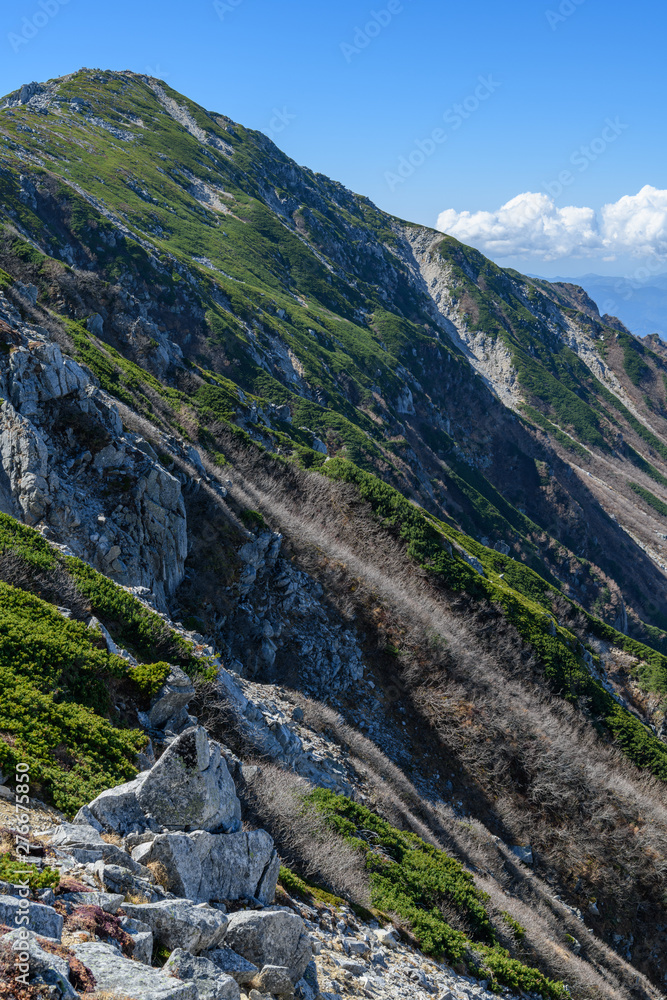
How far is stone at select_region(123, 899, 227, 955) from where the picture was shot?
252 inches

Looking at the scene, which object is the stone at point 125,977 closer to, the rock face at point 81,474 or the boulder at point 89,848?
the boulder at point 89,848

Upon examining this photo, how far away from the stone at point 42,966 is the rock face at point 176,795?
3330 millimetres

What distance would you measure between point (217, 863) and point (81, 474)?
50.2 feet

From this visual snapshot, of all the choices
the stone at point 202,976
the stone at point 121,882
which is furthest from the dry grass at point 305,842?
the stone at point 202,976

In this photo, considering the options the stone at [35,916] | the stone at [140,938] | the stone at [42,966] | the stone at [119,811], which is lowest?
the stone at [119,811]

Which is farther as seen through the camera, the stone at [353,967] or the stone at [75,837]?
the stone at [353,967]

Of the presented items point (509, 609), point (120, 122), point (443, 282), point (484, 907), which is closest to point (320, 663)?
point (484, 907)

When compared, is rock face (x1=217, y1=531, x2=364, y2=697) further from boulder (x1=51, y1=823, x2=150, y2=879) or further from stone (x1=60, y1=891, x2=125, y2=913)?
stone (x1=60, y1=891, x2=125, y2=913)

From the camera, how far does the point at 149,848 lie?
295 inches

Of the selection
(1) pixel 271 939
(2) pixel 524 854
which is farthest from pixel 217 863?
(2) pixel 524 854

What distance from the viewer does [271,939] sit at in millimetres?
7586

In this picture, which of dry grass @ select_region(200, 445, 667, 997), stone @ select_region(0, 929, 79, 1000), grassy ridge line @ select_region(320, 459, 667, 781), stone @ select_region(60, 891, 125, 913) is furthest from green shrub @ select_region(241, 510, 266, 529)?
stone @ select_region(0, 929, 79, 1000)

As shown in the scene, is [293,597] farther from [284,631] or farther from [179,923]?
[179,923]

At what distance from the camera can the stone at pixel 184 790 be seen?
8445mm
